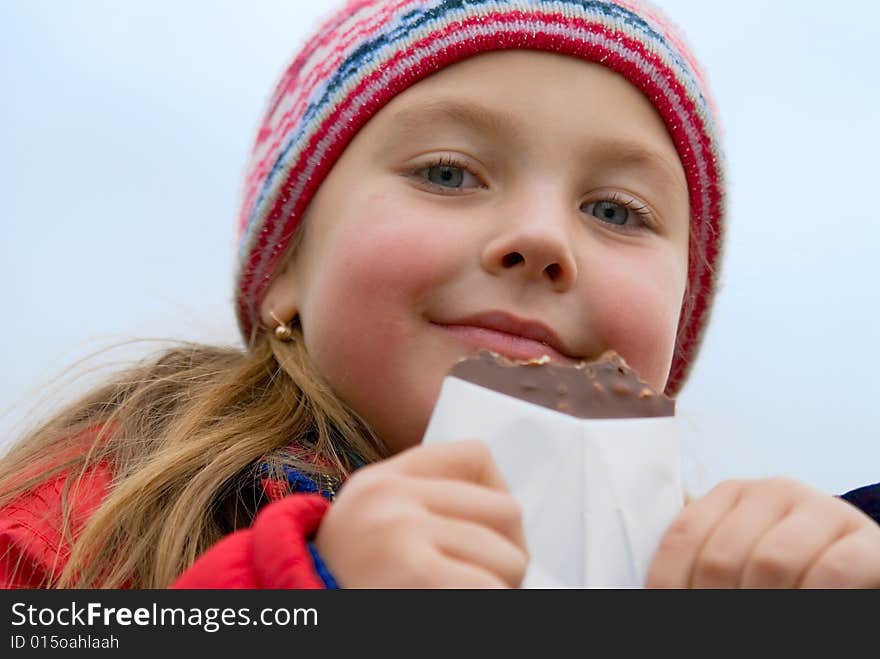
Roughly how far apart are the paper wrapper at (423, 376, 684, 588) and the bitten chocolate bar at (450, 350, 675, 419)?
3cm

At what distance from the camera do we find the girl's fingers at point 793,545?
3.15 ft

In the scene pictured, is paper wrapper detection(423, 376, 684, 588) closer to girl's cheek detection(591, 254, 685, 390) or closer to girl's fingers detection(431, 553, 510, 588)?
girl's fingers detection(431, 553, 510, 588)

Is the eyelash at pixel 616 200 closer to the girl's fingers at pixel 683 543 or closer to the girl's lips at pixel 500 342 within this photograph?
the girl's lips at pixel 500 342

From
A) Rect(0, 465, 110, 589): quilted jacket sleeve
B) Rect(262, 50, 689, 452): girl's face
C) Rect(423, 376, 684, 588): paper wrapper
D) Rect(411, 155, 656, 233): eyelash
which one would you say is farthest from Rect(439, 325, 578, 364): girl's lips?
Rect(0, 465, 110, 589): quilted jacket sleeve

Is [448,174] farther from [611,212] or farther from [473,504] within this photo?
[473,504]

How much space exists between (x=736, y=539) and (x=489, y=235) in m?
0.67

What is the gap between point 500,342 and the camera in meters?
1.45

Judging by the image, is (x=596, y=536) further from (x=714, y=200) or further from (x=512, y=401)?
(x=714, y=200)

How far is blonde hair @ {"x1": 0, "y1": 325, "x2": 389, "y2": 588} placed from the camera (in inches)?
54.5

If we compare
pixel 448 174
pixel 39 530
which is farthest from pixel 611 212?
pixel 39 530

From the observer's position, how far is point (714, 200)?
2088mm
